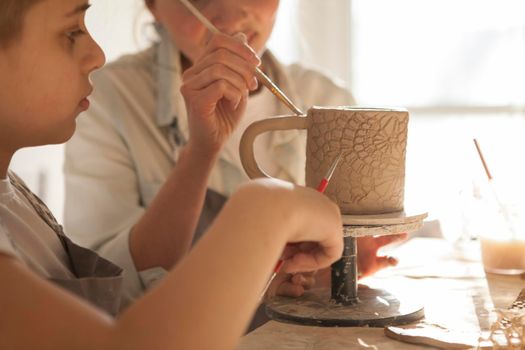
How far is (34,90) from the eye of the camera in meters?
0.85

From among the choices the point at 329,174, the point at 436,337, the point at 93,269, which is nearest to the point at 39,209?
the point at 93,269

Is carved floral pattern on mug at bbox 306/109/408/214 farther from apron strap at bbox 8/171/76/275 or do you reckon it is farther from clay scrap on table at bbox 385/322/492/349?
apron strap at bbox 8/171/76/275

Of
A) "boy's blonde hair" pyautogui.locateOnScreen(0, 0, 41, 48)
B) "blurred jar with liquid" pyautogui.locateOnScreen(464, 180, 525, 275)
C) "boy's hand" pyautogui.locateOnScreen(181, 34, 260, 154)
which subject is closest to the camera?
"boy's blonde hair" pyautogui.locateOnScreen(0, 0, 41, 48)

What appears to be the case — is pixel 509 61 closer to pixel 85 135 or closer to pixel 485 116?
pixel 485 116

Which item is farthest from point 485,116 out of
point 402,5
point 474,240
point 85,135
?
point 85,135

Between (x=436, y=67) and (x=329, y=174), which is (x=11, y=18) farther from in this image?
(x=436, y=67)

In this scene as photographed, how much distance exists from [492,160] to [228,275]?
197 cm

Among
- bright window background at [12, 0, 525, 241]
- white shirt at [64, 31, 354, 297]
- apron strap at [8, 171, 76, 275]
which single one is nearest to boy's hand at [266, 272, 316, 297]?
A: apron strap at [8, 171, 76, 275]

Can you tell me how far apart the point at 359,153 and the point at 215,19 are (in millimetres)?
543

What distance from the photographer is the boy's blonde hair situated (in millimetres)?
813

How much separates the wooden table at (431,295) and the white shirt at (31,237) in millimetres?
225

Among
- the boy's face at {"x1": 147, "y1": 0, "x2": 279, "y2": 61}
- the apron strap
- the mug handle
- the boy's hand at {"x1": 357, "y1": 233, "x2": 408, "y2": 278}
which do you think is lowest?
the boy's hand at {"x1": 357, "y1": 233, "x2": 408, "y2": 278}

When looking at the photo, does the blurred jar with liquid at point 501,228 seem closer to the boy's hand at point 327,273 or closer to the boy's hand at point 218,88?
the boy's hand at point 327,273

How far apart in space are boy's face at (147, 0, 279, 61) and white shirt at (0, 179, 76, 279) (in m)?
0.54
